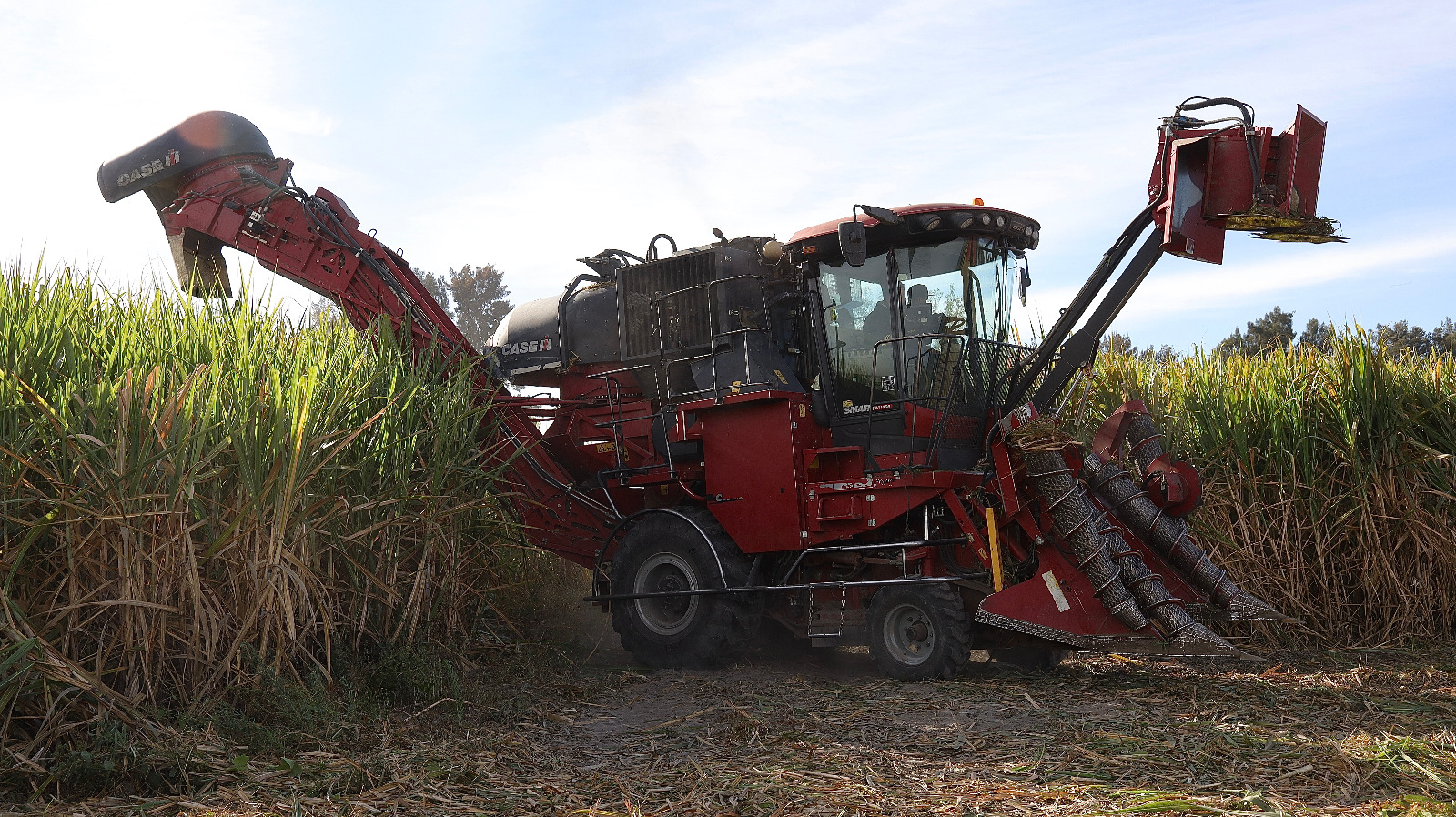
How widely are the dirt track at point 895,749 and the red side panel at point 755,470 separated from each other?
1.02 meters

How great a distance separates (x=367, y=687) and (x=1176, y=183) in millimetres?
5309

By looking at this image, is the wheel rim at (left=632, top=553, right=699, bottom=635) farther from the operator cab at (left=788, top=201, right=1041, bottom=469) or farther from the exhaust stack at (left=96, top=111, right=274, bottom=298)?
the exhaust stack at (left=96, top=111, right=274, bottom=298)

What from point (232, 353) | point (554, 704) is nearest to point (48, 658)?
point (232, 353)

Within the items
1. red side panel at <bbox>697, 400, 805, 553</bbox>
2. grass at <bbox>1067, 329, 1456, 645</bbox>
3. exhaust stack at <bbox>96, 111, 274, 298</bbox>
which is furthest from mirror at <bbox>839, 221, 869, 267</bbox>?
exhaust stack at <bbox>96, 111, 274, 298</bbox>

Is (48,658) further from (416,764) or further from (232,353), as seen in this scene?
(232,353)

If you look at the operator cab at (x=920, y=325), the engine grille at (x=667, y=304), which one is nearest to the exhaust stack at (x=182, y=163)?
the engine grille at (x=667, y=304)

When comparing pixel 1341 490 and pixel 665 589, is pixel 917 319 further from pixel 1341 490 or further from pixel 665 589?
pixel 1341 490

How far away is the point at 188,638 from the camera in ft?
15.3

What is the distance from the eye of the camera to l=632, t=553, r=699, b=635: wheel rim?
773cm

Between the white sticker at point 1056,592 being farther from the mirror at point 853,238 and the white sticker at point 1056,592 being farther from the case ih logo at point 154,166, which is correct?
the case ih logo at point 154,166

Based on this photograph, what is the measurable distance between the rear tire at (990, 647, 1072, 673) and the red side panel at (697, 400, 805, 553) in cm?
161

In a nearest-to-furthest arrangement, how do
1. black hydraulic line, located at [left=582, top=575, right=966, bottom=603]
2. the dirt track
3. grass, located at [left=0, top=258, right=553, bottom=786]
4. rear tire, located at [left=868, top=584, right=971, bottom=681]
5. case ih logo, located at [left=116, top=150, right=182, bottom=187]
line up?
the dirt track
grass, located at [left=0, top=258, right=553, bottom=786]
rear tire, located at [left=868, top=584, right=971, bottom=681]
black hydraulic line, located at [left=582, top=575, right=966, bottom=603]
case ih logo, located at [left=116, top=150, right=182, bottom=187]

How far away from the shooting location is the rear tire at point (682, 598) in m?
7.51

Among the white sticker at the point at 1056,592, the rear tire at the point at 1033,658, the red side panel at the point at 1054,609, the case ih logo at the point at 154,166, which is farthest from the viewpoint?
the case ih logo at the point at 154,166
